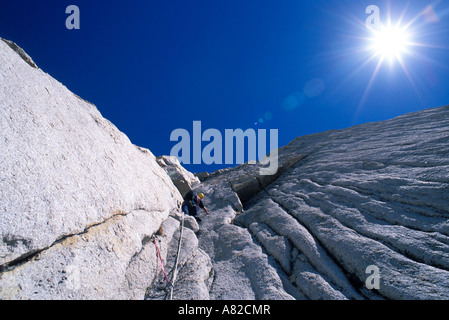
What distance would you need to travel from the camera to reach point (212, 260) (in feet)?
20.5

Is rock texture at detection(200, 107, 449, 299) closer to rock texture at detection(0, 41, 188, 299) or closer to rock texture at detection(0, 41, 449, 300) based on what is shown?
rock texture at detection(0, 41, 449, 300)

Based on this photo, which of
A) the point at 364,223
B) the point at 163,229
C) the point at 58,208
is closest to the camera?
the point at 58,208

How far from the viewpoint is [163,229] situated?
7.16m

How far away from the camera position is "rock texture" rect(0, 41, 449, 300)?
3135 mm

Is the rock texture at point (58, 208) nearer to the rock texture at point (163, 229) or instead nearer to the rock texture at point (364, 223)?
the rock texture at point (163, 229)

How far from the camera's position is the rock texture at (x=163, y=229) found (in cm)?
313

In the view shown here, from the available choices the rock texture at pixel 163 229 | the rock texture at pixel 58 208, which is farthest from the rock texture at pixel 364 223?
the rock texture at pixel 58 208

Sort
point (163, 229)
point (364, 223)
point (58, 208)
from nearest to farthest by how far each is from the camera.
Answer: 1. point (58, 208)
2. point (364, 223)
3. point (163, 229)

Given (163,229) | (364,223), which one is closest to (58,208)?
(163,229)

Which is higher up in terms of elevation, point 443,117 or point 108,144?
point 443,117

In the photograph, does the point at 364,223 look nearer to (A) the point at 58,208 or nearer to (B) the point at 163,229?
(B) the point at 163,229
